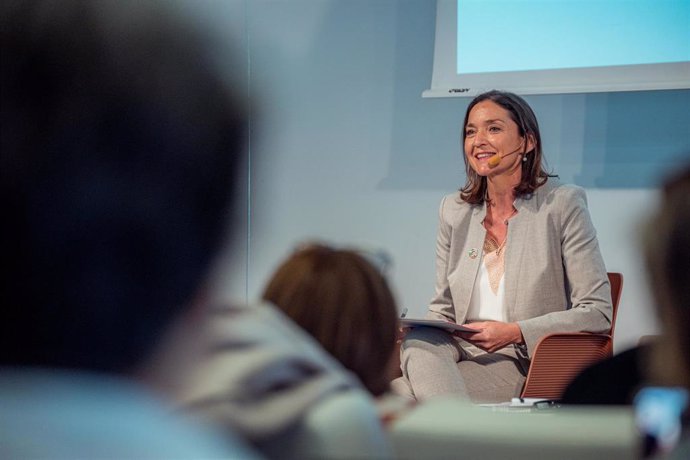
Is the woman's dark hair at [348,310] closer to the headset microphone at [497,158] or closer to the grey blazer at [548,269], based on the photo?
the grey blazer at [548,269]

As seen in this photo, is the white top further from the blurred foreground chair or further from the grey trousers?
the blurred foreground chair

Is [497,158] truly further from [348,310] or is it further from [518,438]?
[518,438]

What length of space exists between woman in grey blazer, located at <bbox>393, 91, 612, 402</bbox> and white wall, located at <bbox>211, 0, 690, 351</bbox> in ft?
3.01

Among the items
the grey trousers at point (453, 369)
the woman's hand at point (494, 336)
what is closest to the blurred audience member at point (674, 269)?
the grey trousers at point (453, 369)

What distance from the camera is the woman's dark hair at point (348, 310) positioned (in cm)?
75

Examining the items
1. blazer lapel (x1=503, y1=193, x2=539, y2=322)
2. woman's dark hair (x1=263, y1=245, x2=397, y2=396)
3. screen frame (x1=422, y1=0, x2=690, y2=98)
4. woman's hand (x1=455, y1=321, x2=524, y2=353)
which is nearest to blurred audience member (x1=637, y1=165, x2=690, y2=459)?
woman's dark hair (x1=263, y1=245, x2=397, y2=396)

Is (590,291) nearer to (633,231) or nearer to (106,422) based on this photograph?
(633,231)

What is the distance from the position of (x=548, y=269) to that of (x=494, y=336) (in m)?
0.28

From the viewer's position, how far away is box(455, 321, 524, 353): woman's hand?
2.44 meters

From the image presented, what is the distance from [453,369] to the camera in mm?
2369

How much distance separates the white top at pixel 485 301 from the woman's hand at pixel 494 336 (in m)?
0.13

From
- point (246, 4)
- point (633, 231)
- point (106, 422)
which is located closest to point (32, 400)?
point (106, 422)

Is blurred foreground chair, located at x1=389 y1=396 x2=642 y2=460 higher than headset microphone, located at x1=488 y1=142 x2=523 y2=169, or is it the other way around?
headset microphone, located at x1=488 y1=142 x2=523 y2=169

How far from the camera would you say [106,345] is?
0.31 metres
